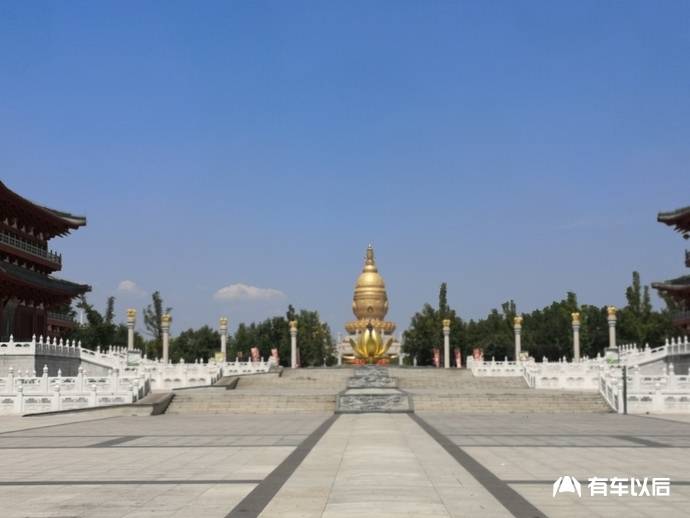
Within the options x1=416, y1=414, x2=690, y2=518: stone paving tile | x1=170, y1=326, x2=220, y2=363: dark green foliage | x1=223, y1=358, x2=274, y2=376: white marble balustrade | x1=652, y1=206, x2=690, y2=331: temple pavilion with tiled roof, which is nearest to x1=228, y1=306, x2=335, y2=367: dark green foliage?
x1=170, y1=326, x2=220, y2=363: dark green foliage

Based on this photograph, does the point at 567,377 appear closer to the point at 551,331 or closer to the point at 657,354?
the point at 657,354

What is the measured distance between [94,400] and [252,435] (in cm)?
1324

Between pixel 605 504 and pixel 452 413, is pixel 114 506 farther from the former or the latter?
pixel 452 413

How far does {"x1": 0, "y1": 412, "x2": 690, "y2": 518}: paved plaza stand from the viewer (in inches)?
398

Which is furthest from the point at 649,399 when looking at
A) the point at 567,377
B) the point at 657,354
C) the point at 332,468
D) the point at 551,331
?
the point at 551,331

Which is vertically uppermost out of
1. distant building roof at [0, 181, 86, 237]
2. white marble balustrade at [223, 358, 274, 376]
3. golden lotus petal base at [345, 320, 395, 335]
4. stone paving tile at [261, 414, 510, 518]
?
distant building roof at [0, 181, 86, 237]

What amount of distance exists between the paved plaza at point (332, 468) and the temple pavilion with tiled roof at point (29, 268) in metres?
27.4

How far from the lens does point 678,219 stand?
5878 cm

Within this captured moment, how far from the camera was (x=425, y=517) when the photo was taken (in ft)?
30.3

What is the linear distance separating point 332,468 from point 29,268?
48.8m

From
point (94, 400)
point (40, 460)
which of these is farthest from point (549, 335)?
point (40, 460)

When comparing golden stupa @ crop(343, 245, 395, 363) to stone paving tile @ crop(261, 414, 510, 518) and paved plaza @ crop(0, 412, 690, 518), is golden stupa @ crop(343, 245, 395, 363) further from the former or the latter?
stone paving tile @ crop(261, 414, 510, 518)

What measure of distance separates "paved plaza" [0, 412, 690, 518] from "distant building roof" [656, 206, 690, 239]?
3686 centimetres

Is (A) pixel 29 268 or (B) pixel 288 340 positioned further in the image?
(B) pixel 288 340
